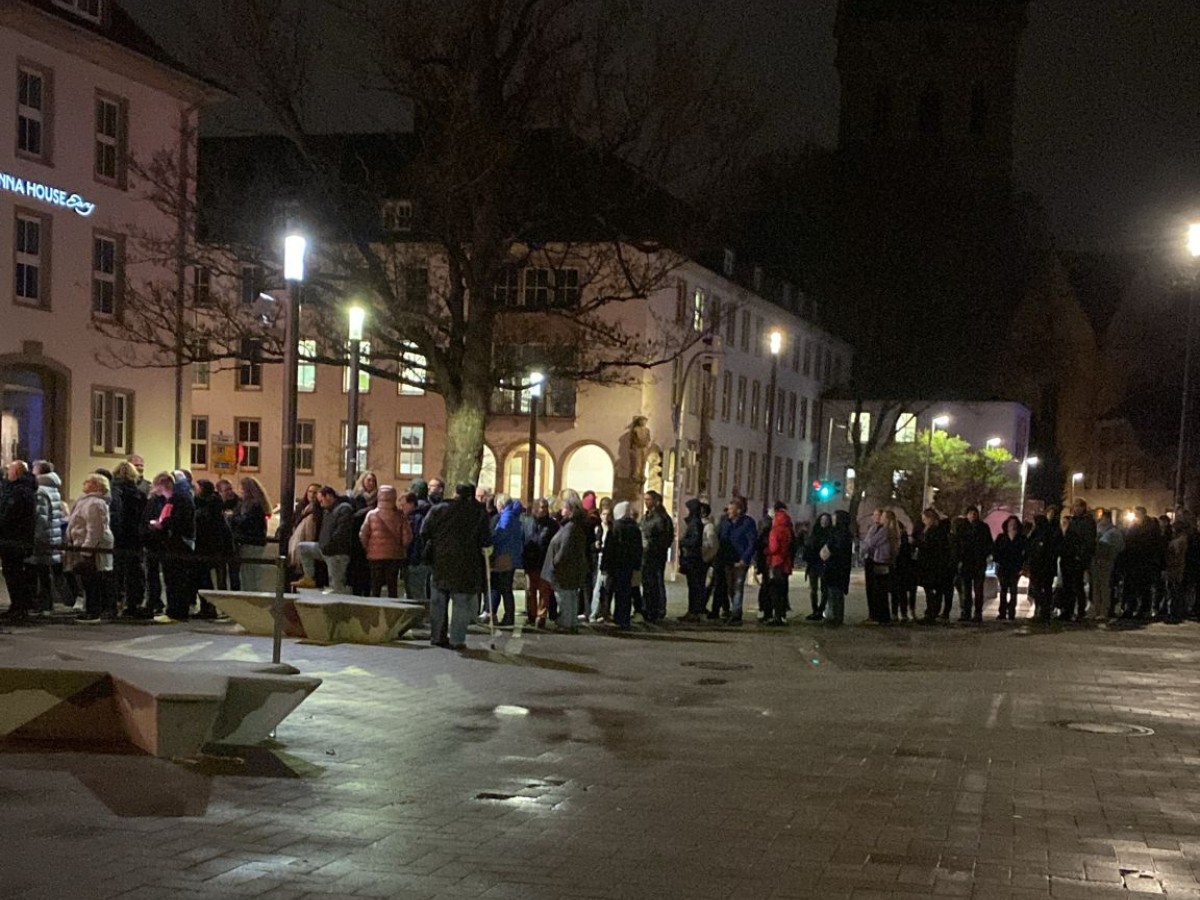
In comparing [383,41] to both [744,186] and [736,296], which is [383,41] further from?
[736,296]

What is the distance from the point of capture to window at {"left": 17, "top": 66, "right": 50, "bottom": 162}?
102 ft

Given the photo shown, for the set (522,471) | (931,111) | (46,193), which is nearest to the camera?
(46,193)

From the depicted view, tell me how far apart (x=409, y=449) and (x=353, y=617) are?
40.3 m

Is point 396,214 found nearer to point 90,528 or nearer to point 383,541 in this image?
point 383,541

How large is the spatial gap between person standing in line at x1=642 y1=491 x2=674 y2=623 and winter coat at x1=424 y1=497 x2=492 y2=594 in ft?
17.2

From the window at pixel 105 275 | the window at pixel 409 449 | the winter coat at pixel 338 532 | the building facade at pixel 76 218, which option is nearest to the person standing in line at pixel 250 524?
the winter coat at pixel 338 532

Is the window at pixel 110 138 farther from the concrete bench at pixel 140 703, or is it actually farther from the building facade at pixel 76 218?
the concrete bench at pixel 140 703

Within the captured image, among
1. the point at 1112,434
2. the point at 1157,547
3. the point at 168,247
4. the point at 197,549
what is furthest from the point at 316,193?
the point at 1112,434

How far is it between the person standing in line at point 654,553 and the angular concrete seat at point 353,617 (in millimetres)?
5581

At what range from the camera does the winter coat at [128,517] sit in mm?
17062

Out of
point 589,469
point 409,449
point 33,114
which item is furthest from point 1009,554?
point 409,449

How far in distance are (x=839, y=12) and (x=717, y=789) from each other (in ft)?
287

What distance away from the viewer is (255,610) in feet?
49.3

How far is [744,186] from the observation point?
26.4 metres
